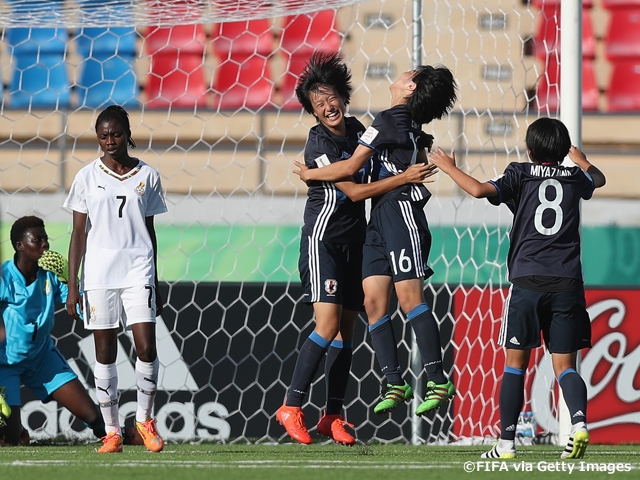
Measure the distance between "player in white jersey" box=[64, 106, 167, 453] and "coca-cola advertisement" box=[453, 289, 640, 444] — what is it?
2.32 meters

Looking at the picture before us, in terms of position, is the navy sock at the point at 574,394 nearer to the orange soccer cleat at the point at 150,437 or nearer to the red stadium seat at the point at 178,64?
the orange soccer cleat at the point at 150,437

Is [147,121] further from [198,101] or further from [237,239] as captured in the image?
[237,239]

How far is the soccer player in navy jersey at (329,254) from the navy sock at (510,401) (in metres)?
0.86

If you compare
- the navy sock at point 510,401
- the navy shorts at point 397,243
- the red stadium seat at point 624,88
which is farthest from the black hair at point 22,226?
the red stadium seat at point 624,88

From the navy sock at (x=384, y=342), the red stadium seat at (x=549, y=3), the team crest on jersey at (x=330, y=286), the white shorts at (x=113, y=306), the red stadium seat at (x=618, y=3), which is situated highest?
the red stadium seat at (x=618, y=3)

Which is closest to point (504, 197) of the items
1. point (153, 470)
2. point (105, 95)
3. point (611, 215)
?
point (153, 470)

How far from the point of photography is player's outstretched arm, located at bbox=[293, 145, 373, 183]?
177 inches

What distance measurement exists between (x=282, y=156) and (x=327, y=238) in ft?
12.8

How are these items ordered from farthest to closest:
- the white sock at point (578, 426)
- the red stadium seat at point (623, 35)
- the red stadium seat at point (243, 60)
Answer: the red stadium seat at point (623, 35), the red stadium seat at point (243, 60), the white sock at point (578, 426)

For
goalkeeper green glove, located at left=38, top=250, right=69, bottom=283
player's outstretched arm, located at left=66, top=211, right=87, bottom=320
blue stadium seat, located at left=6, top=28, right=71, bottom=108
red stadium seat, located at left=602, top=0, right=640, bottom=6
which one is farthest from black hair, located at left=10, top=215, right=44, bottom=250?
red stadium seat, located at left=602, top=0, right=640, bottom=6

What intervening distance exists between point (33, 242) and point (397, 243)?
7.41 ft

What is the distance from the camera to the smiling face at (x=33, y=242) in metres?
5.68

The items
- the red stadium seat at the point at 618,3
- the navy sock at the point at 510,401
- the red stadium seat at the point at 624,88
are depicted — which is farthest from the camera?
the red stadium seat at the point at 618,3

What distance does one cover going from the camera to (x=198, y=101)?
9.41 metres
